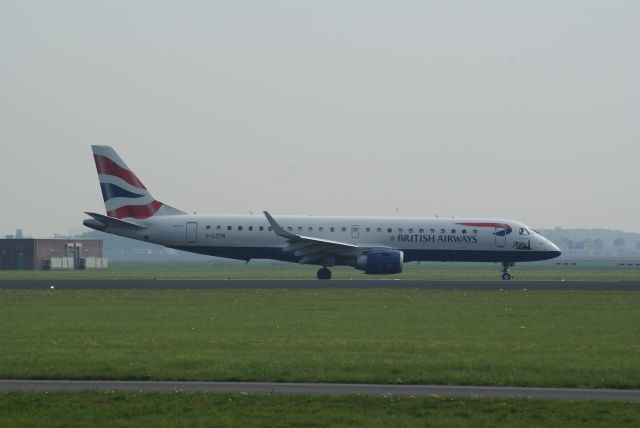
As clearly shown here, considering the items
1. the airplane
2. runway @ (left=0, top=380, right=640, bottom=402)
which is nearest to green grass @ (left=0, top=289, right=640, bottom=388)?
runway @ (left=0, top=380, right=640, bottom=402)

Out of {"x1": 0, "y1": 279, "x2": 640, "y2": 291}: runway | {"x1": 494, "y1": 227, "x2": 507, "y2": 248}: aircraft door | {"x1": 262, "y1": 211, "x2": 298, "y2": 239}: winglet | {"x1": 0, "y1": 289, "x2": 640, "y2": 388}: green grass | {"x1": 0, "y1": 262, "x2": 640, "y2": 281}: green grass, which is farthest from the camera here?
{"x1": 0, "y1": 262, "x2": 640, "y2": 281}: green grass

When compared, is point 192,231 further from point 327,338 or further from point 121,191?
point 327,338

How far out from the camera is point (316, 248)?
5422cm

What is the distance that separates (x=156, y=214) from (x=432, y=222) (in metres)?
15.4

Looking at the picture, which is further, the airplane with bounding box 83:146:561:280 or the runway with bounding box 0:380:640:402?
the airplane with bounding box 83:146:561:280

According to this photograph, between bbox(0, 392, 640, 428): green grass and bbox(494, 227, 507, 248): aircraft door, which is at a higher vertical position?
bbox(494, 227, 507, 248): aircraft door

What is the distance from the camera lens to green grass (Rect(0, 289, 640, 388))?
18.9m

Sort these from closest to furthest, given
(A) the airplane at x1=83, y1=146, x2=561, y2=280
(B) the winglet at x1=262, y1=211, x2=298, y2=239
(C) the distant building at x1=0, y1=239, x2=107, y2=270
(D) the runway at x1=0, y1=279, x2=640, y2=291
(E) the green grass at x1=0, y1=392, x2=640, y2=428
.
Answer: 1. (E) the green grass at x1=0, y1=392, x2=640, y2=428
2. (D) the runway at x1=0, y1=279, x2=640, y2=291
3. (B) the winglet at x1=262, y1=211, x2=298, y2=239
4. (A) the airplane at x1=83, y1=146, x2=561, y2=280
5. (C) the distant building at x1=0, y1=239, x2=107, y2=270

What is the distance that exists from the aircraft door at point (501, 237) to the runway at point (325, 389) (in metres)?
40.1

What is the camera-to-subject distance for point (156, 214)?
55.9 meters

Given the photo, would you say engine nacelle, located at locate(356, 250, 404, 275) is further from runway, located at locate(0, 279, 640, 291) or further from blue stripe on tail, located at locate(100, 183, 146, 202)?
blue stripe on tail, located at locate(100, 183, 146, 202)

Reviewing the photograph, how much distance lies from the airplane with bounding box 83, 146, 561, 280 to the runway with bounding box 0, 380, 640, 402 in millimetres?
36335

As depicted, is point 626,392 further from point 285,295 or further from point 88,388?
point 285,295

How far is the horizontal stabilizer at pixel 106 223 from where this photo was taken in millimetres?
53188
